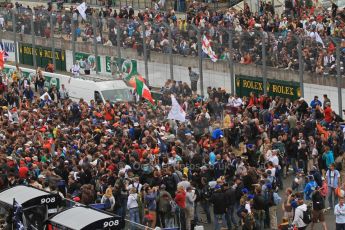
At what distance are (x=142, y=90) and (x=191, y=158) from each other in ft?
27.0

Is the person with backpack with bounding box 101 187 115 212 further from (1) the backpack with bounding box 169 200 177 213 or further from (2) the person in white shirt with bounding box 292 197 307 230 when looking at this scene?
(2) the person in white shirt with bounding box 292 197 307 230

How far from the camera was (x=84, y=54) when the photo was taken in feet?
180

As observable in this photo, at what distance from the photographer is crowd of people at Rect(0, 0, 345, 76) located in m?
43.5

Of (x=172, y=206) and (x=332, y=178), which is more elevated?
(x=332, y=178)

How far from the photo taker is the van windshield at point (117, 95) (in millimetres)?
48719

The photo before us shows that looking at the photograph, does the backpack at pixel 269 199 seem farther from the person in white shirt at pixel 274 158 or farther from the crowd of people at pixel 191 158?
the person in white shirt at pixel 274 158

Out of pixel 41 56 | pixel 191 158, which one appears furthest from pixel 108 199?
pixel 41 56

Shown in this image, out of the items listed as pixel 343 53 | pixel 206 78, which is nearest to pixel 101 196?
pixel 343 53

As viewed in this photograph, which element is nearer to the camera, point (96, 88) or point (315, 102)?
point (315, 102)

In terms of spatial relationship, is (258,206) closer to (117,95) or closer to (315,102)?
(315,102)

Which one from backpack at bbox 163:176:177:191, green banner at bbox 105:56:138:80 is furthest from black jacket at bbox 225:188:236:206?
green banner at bbox 105:56:138:80

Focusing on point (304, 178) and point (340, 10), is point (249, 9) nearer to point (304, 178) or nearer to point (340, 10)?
point (340, 10)

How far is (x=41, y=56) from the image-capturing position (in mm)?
58000

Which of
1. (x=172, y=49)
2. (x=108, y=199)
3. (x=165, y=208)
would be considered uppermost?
(x=172, y=49)
